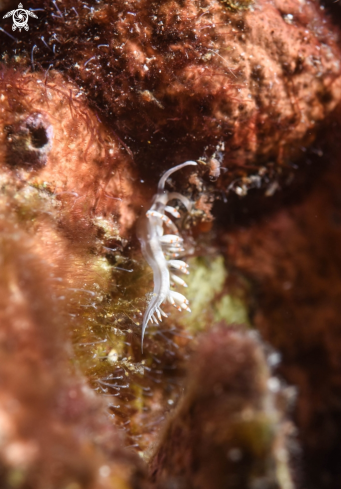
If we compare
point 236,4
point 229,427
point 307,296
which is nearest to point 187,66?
point 236,4

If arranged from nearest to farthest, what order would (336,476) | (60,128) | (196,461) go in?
(196,461) → (60,128) → (336,476)

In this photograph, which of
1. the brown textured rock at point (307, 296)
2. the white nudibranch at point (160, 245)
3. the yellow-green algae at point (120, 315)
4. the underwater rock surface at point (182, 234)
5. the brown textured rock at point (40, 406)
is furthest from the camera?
the brown textured rock at point (307, 296)

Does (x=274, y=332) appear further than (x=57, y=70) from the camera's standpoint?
Yes

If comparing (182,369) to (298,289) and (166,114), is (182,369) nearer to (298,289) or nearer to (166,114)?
(298,289)

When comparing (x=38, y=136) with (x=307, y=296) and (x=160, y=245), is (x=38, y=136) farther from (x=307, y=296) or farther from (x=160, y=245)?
(x=307, y=296)

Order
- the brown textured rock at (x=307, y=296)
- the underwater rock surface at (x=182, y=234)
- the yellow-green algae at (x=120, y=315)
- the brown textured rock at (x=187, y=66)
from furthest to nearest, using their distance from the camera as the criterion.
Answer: the brown textured rock at (x=307, y=296) → the brown textured rock at (x=187, y=66) → the yellow-green algae at (x=120, y=315) → the underwater rock surface at (x=182, y=234)

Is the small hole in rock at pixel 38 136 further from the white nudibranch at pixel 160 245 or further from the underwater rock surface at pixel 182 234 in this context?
the white nudibranch at pixel 160 245

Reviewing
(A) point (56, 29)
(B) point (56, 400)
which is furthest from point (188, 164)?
(B) point (56, 400)

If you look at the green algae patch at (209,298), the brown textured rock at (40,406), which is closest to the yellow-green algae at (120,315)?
the green algae patch at (209,298)
